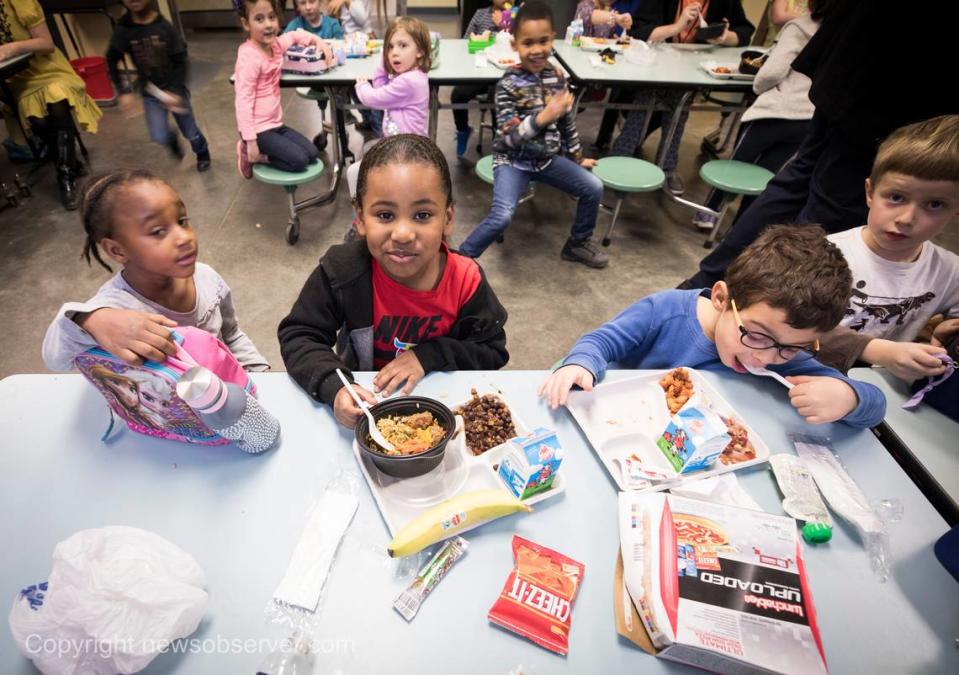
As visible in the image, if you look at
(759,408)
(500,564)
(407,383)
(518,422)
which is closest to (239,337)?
(407,383)

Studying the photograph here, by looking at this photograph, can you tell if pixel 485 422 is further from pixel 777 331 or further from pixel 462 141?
pixel 462 141

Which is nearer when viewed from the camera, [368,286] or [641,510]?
[641,510]

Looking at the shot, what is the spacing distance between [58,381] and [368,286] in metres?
0.71

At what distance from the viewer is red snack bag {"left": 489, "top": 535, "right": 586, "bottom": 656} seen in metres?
0.70

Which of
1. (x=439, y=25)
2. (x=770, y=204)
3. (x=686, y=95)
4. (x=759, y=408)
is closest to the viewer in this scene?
(x=759, y=408)

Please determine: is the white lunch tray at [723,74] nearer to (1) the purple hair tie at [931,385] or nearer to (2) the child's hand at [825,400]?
(1) the purple hair tie at [931,385]

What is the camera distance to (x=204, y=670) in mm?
653

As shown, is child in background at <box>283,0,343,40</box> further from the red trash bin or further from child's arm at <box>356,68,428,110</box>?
the red trash bin

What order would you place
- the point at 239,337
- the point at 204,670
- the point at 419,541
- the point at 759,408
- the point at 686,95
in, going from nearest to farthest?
the point at 204,670 → the point at 419,541 → the point at 759,408 → the point at 239,337 → the point at 686,95

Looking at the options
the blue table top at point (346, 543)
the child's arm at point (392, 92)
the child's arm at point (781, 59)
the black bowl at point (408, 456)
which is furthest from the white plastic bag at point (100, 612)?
the child's arm at point (781, 59)

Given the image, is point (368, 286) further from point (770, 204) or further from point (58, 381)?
point (770, 204)

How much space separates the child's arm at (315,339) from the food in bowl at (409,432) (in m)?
0.17

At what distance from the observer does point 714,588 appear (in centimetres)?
72

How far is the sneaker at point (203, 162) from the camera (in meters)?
3.88
